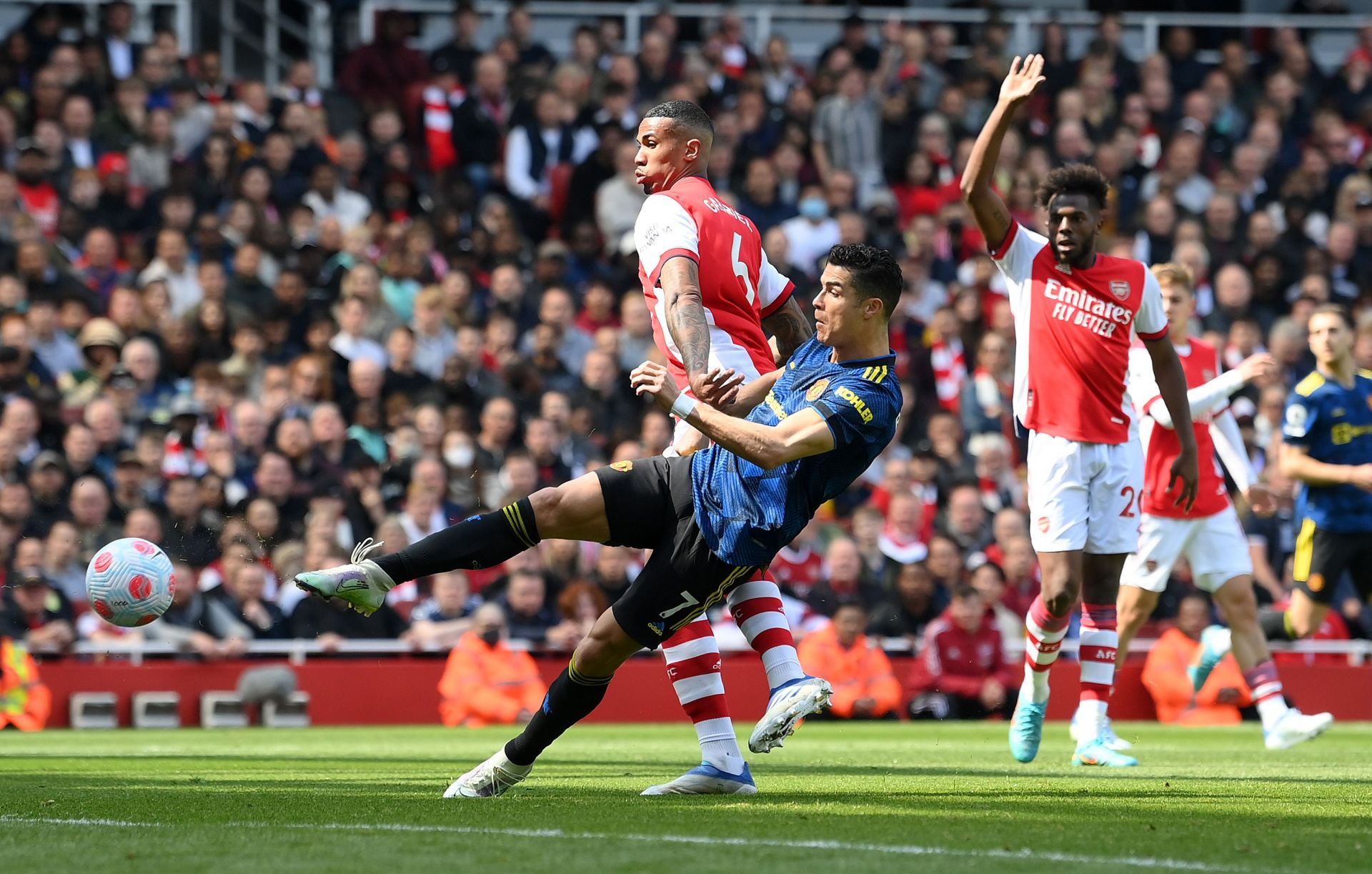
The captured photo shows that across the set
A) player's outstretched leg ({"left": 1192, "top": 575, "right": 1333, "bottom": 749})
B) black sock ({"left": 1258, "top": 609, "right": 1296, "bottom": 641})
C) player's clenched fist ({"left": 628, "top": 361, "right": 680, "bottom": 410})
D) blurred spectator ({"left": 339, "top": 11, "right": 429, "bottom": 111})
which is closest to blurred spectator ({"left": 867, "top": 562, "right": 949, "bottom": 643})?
black sock ({"left": 1258, "top": 609, "right": 1296, "bottom": 641})

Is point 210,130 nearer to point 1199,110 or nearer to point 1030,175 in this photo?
point 1030,175

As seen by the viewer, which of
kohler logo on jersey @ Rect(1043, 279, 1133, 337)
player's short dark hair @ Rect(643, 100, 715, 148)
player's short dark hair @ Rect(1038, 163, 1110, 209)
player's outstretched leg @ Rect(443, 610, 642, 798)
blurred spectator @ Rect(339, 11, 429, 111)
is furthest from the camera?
blurred spectator @ Rect(339, 11, 429, 111)

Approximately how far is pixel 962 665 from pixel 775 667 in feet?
24.7

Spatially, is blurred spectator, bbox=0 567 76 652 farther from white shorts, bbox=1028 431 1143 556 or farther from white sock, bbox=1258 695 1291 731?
white sock, bbox=1258 695 1291 731

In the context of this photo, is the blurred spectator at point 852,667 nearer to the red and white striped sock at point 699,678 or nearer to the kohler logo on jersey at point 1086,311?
the kohler logo on jersey at point 1086,311

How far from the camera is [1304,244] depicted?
19328 mm

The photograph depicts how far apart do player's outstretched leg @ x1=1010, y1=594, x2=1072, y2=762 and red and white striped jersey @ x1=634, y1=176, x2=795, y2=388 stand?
1.94 meters

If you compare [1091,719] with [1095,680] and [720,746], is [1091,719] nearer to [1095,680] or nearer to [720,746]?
[1095,680]

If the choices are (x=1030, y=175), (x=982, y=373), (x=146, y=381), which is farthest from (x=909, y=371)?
(x=146, y=381)

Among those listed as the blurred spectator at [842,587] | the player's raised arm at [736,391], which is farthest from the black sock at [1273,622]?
the player's raised arm at [736,391]

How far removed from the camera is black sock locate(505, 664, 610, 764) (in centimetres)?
676

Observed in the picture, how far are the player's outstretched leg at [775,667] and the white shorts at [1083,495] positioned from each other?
66.8 inches

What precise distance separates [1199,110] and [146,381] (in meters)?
11.8

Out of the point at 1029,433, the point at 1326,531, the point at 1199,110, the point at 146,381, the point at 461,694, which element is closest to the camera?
the point at 1029,433
